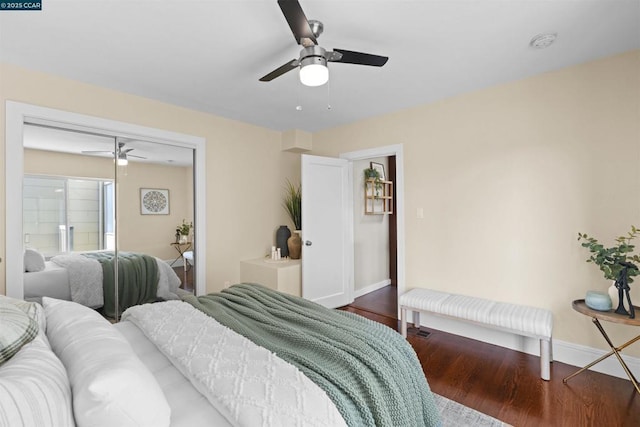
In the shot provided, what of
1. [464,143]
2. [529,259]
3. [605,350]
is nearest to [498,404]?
[605,350]

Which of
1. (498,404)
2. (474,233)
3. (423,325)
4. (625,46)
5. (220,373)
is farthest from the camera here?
(423,325)

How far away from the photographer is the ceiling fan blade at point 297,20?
139cm

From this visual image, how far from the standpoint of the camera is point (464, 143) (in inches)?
120

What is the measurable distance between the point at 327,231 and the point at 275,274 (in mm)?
897

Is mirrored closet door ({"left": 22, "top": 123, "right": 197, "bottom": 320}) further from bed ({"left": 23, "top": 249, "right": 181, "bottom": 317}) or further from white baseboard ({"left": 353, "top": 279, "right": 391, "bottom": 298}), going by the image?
white baseboard ({"left": 353, "top": 279, "right": 391, "bottom": 298})

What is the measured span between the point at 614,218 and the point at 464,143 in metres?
1.34

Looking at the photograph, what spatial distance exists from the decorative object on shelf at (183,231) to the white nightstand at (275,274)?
81cm

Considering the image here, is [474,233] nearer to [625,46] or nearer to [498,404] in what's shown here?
[498,404]

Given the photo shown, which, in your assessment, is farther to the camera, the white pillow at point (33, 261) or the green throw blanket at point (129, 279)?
the green throw blanket at point (129, 279)

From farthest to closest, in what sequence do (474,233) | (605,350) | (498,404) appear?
(474,233)
(605,350)
(498,404)

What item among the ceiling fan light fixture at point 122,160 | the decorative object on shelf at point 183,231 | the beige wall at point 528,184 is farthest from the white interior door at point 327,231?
the ceiling fan light fixture at point 122,160

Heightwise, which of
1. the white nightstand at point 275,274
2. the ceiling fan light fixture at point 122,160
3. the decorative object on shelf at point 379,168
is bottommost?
the white nightstand at point 275,274

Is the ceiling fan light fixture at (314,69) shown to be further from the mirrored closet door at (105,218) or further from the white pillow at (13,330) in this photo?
the mirrored closet door at (105,218)

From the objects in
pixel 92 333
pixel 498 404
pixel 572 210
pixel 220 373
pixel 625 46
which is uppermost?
pixel 625 46
